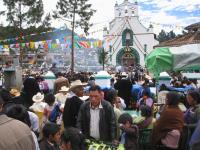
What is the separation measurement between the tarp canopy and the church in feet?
215

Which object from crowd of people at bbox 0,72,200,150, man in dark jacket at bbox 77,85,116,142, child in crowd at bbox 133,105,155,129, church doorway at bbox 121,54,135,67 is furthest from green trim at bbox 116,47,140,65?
man in dark jacket at bbox 77,85,116,142

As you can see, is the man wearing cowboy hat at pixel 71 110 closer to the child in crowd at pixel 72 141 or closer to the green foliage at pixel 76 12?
the child in crowd at pixel 72 141

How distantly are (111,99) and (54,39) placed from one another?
117 ft

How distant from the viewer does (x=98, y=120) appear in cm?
592

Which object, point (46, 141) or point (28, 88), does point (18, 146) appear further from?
point (28, 88)

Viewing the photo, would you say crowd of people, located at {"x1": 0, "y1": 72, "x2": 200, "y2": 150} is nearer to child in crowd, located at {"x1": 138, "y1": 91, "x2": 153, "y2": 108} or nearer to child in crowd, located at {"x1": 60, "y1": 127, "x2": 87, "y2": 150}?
child in crowd, located at {"x1": 60, "y1": 127, "x2": 87, "y2": 150}

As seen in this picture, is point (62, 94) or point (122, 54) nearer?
point (62, 94)

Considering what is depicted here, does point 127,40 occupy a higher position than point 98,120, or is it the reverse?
point 127,40

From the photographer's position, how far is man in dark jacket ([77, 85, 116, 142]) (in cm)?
590

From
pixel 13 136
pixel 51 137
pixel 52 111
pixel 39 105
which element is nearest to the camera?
pixel 13 136

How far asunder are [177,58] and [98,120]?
56.1 inches

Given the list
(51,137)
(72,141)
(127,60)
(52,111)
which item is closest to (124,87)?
(52,111)

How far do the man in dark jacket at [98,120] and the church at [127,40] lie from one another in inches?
2582

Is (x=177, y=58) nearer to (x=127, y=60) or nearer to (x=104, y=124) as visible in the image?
(x=104, y=124)
